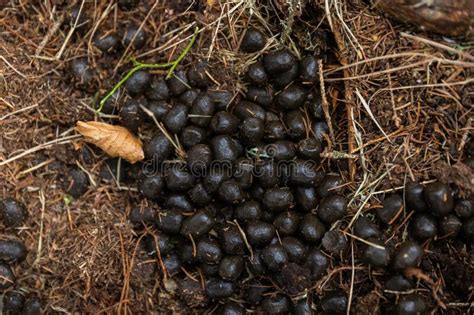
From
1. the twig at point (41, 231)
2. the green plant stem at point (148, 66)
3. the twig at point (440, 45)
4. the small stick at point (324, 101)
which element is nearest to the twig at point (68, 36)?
the green plant stem at point (148, 66)

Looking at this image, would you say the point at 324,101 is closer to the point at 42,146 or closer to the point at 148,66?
the point at 148,66

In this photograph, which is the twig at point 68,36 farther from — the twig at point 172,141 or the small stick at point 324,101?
the small stick at point 324,101

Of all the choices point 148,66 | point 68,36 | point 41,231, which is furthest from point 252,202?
point 68,36

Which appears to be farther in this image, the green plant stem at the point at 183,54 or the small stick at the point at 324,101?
the green plant stem at the point at 183,54

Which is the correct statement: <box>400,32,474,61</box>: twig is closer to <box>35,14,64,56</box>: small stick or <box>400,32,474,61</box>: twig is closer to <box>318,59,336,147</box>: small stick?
<box>318,59,336,147</box>: small stick

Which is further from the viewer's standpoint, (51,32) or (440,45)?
(51,32)

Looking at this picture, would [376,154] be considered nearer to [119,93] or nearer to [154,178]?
[154,178]

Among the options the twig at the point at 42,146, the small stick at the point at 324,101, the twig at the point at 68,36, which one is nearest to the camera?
the small stick at the point at 324,101
